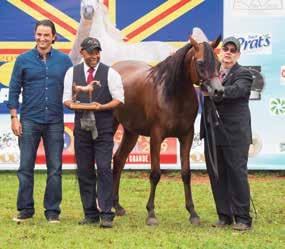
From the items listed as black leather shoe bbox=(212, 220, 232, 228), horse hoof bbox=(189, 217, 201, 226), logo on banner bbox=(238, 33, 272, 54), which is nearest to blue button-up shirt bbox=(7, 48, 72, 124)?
horse hoof bbox=(189, 217, 201, 226)

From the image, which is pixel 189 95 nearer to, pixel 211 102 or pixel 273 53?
pixel 211 102

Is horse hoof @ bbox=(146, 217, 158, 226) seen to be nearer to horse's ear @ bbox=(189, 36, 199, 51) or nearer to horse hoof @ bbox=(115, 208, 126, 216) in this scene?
horse hoof @ bbox=(115, 208, 126, 216)

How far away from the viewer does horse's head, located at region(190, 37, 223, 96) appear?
7.37m

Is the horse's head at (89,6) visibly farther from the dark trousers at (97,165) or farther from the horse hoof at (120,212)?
the dark trousers at (97,165)

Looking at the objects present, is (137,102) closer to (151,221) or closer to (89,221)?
(151,221)

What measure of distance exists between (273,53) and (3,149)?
16.3ft

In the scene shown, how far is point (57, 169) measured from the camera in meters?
7.96

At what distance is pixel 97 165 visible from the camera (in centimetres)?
766

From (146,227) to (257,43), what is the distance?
548cm

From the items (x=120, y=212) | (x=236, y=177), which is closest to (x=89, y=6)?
(x=120, y=212)

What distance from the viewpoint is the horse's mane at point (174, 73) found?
314 inches

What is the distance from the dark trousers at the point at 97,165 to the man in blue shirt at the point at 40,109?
337mm

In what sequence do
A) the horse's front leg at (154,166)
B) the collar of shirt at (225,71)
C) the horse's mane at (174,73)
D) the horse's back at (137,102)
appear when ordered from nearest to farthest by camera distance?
the collar of shirt at (225,71) → the horse's mane at (174,73) → the horse's front leg at (154,166) → the horse's back at (137,102)

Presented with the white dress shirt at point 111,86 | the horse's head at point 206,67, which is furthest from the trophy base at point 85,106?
the horse's head at point 206,67
